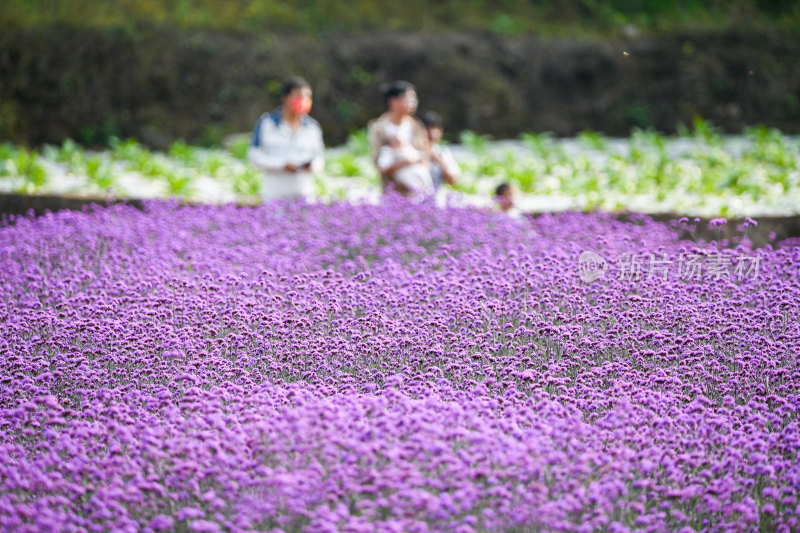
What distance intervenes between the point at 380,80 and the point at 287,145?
8216 millimetres

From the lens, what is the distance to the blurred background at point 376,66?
1416cm

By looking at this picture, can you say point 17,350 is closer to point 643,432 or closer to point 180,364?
point 180,364

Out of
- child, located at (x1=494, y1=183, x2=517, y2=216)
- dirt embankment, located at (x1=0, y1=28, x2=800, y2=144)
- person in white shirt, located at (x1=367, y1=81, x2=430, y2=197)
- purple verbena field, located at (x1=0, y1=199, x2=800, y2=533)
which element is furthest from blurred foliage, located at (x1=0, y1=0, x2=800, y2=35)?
purple verbena field, located at (x1=0, y1=199, x2=800, y2=533)

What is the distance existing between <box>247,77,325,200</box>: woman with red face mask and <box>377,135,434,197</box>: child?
1.72ft

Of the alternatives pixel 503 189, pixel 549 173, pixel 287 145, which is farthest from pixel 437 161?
pixel 549 173

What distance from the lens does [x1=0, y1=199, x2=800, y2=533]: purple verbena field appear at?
9.72 feet

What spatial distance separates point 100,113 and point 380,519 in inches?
493

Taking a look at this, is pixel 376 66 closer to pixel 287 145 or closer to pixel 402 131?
pixel 402 131

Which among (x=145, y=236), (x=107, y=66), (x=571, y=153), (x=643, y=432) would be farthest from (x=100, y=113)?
(x=643, y=432)

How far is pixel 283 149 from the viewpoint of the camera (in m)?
7.59

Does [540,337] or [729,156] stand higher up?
[729,156]

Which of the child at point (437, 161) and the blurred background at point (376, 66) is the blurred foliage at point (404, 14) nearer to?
the blurred background at point (376, 66)

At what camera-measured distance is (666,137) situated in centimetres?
1516
